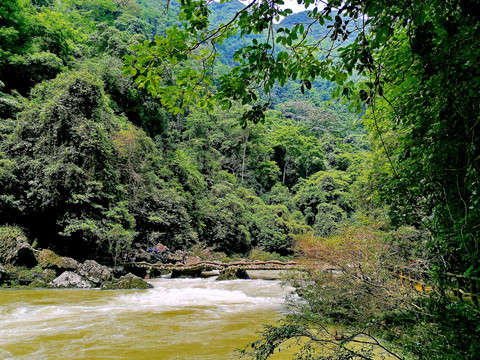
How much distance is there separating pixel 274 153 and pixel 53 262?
29.9 meters

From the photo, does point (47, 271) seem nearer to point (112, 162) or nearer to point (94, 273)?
point (94, 273)

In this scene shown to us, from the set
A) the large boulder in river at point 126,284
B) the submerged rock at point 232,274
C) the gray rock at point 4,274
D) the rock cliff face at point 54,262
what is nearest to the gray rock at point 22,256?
the rock cliff face at point 54,262

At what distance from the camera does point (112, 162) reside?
45.6 feet

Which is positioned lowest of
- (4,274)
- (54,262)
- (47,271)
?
(47,271)

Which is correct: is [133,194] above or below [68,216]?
above

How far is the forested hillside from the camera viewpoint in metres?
11.5

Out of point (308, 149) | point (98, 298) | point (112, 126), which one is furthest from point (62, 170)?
point (308, 149)

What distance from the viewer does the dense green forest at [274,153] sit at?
169cm

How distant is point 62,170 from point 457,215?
1285 centimetres

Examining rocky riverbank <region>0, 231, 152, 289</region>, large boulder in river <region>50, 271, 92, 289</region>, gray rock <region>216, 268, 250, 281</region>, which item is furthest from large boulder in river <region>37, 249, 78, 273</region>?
gray rock <region>216, 268, 250, 281</region>

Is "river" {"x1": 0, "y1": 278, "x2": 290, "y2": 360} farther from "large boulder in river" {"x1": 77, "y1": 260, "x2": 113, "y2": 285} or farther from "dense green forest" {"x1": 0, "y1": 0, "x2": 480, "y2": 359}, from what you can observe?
"dense green forest" {"x1": 0, "y1": 0, "x2": 480, "y2": 359}

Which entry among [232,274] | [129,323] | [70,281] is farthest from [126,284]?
[232,274]

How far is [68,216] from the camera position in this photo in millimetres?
Answer: 11453

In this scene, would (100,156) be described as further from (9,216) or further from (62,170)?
(9,216)
